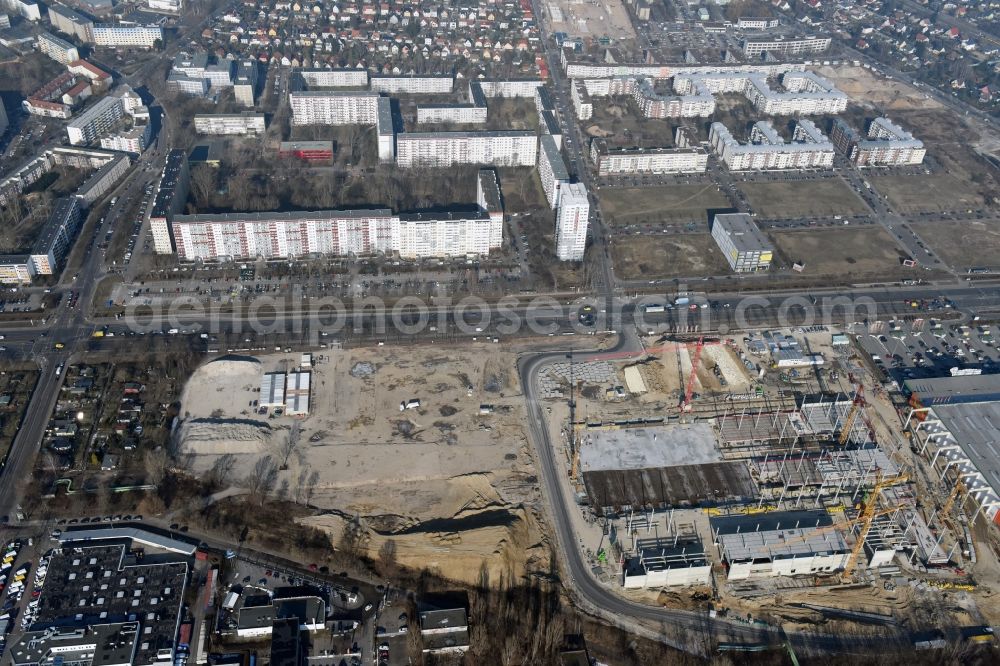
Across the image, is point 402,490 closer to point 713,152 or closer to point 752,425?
point 752,425

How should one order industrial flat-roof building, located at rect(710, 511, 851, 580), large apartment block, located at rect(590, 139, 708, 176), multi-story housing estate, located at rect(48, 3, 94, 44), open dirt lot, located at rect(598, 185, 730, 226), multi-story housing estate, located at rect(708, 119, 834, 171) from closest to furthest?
industrial flat-roof building, located at rect(710, 511, 851, 580), open dirt lot, located at rect(598, 185, 730, 226), large apartment block, located at rect(590, 139, 708, 176), multi-story housing estate, located at rect(708, 119, 834, 171), multi-story housing estate, located at rect(48, 3, 94, 44)

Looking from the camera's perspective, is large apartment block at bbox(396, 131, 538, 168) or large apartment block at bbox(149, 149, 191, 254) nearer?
large apartment block at bbox(149, 149, 191, 254)

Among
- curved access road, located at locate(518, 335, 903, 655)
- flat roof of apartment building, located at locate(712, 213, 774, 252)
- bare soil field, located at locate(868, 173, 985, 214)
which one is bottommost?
curved access road, located at locate(518, 335, 903, 655)

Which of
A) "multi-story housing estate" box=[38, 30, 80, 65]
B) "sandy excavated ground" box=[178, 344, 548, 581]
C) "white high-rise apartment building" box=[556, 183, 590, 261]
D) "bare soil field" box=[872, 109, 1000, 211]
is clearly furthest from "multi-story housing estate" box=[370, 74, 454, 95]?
"bare soil field" box=[872, 109, 1000, 211]

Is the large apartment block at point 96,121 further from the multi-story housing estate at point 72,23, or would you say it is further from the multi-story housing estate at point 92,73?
the multi-story housing estate at point 72,23

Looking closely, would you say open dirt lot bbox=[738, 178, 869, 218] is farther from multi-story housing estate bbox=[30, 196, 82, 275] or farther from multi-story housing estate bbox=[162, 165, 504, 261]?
multi-story housing estate bbox=[30, 196, 82, 275]

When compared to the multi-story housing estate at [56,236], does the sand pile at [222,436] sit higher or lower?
lower

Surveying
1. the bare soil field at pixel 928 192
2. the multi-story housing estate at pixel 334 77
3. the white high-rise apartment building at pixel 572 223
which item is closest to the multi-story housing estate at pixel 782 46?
the bare soil field at pixel 928 192
